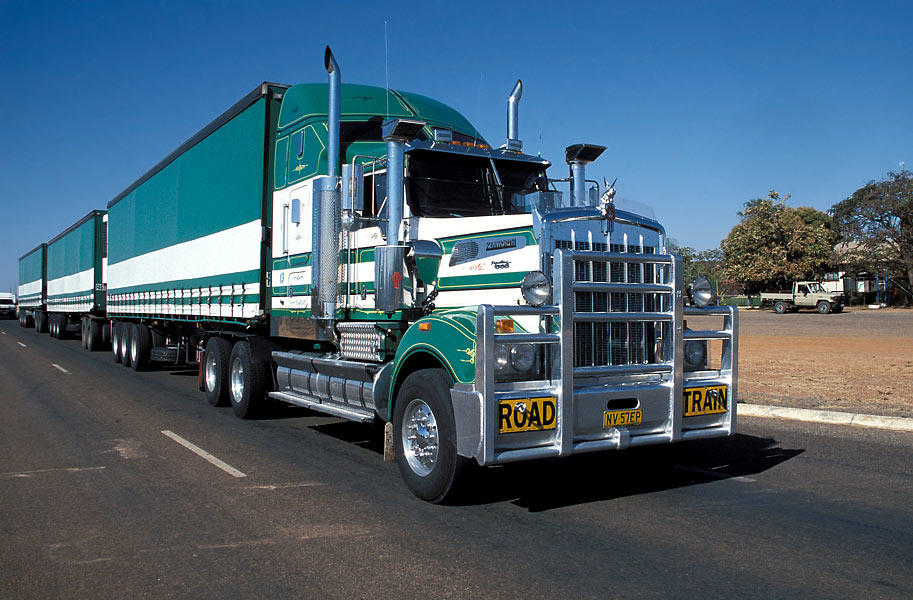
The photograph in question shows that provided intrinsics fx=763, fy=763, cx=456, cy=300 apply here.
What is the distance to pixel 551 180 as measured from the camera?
830cm

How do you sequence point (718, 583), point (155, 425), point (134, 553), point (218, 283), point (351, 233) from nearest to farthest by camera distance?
point (718, 583)
point (134, 553)
point (351, 233)
point (155, 425)
point (218, 283)

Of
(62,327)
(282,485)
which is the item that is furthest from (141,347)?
(62,327)

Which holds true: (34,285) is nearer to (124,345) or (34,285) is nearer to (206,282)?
(124,345)

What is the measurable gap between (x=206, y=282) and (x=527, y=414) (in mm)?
8400

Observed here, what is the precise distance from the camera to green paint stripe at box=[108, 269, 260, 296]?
10512 millimetres

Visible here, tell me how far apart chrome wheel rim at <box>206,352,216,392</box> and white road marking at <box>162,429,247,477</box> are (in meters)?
2.30

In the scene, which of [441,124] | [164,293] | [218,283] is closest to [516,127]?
[441,124]

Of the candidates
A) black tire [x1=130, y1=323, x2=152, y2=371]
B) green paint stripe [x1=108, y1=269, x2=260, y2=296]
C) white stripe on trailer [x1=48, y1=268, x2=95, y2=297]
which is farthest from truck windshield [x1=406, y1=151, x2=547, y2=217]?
white stripe on trailer [x1=48, y1=268, x2=95, y2=297]

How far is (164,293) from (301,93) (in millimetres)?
7012

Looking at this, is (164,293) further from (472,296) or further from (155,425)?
(472,296)

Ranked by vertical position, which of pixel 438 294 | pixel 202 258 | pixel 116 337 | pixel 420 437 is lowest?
pixel 420 437

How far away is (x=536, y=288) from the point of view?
555 cm

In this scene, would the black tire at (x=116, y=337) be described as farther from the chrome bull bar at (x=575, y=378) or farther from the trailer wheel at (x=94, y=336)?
the chrome bull bar at (x=575, y=378)

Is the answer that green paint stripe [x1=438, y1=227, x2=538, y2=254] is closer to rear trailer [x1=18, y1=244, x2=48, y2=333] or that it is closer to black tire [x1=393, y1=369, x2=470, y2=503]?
black tire [x1=393, y1=369, x2=470, y2=503]
